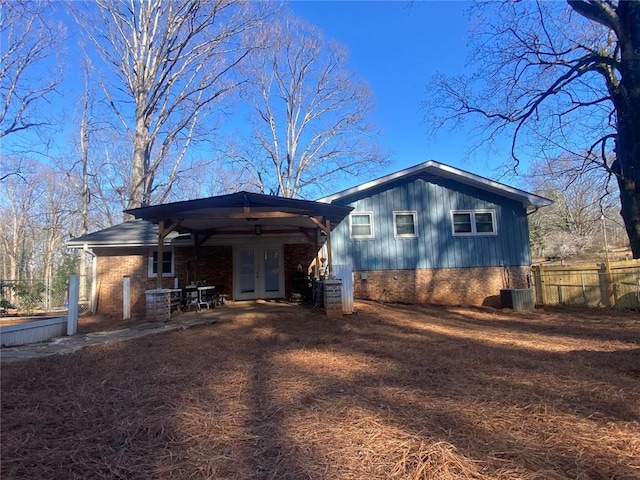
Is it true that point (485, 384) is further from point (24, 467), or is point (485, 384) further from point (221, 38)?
point (221, 38)

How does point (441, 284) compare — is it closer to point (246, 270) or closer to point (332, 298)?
point (332, 298)

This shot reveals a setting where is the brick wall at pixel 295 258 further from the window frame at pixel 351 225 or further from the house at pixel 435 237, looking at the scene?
the window frame at pixel 351 225

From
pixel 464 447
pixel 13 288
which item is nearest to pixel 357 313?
pixel 464 447

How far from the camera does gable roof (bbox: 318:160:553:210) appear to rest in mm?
13227

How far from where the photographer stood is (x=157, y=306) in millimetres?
8781

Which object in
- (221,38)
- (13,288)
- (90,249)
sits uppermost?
(221,38)

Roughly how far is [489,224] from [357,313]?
291 inches

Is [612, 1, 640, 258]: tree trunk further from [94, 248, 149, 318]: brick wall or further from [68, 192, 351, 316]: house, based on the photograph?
[94, 248, 149, 318]: brick wall

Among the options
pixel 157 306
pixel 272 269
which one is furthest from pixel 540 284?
pixel 157 306

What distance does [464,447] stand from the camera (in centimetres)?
250

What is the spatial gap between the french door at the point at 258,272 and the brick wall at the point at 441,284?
275cm

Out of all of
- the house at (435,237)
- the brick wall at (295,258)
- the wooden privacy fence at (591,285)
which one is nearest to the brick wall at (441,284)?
the house at (435,237)

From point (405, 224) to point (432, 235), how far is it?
3.46ft

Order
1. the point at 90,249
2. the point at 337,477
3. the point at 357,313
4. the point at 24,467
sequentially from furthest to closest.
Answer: the point at 90,249
the point at 357,313
the point at 24,467
the point at 337,477
